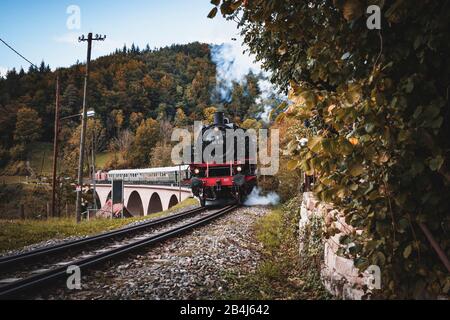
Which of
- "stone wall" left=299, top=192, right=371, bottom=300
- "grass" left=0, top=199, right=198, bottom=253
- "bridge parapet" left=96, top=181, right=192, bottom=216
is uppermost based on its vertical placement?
"stone wall" left=299, top=192, right=371, bottom=300

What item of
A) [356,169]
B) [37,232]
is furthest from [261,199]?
[356,169]

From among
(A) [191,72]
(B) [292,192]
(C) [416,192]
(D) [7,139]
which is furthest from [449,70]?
(A) [191,72]

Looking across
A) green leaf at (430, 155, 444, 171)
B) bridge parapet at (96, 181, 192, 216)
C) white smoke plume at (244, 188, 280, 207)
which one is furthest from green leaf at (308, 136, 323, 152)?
bridge parapet at (96, 181, 192, 216)

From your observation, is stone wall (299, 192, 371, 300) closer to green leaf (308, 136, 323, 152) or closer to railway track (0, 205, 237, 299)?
green leaf (308, 136, 323, 152)

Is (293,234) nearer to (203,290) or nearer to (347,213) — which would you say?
(203,290)

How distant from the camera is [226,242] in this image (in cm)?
779

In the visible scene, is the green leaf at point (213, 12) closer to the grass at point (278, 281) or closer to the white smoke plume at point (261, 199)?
the grass at point (278, 281)

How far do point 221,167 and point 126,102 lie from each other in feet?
311

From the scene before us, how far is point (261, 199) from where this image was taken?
739 inches

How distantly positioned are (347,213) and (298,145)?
36.6 inches

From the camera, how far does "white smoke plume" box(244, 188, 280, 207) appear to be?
17.4 meters

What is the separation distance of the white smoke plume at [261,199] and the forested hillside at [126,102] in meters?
36.0

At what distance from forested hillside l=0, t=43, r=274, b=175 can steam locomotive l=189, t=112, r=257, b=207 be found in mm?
37518
